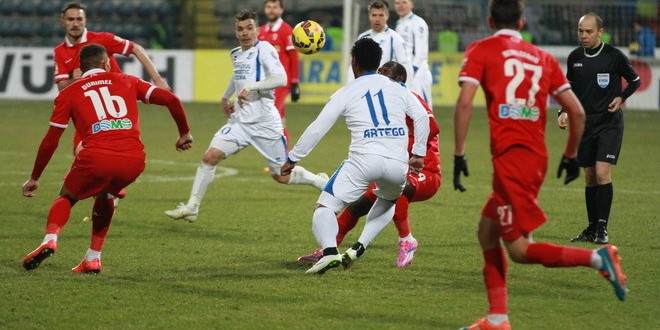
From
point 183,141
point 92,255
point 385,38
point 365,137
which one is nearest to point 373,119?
point 365,137

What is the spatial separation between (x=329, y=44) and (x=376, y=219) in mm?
19789

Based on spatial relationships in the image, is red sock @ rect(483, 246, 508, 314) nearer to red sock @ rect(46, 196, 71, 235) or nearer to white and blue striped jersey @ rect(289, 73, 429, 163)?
white and blue striped jersey @ rect(289, 73, 429, 163)

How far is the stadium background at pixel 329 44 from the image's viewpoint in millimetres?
26406

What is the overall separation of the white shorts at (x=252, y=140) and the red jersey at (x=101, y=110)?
319cm

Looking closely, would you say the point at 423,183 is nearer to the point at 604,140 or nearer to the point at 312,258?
the point at 312,258

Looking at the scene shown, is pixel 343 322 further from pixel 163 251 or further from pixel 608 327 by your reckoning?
pixel 163 251

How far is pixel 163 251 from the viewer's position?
9352 mm

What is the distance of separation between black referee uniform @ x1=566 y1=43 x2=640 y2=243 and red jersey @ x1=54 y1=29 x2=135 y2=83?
13.8 feet

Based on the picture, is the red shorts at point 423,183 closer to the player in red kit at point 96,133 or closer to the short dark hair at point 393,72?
the short dark hair at point 393,72

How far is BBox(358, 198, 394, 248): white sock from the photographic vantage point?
8305 mm

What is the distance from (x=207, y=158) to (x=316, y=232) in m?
3.42

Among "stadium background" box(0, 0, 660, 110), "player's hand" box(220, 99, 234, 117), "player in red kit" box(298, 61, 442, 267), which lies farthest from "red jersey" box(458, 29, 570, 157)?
"stadium background" box(0, 0, 660, 110)

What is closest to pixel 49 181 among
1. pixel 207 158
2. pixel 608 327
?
pixel 207 158

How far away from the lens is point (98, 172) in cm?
795
